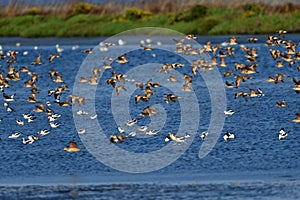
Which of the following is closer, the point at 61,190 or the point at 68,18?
the point at 61,190

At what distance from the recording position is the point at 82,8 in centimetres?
6488

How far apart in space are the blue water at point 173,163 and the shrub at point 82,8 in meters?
30.8

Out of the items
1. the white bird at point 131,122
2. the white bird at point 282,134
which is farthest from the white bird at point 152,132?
the white bird at point 282,134

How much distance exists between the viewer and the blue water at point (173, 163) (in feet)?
62.2

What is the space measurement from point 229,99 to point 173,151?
863cm

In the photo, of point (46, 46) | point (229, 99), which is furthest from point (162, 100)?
point (46, 46)

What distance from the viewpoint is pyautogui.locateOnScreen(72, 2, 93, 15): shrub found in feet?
211

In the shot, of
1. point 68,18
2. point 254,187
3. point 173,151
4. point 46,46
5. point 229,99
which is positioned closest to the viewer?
point 254,187

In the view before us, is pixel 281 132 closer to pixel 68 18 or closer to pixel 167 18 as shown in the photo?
pixel 167 18

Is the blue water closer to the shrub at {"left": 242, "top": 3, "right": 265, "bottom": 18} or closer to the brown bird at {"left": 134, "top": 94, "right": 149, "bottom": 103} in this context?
the brown bird at {"left": 134, "top": 94, "right": 149, "bottom": 103}

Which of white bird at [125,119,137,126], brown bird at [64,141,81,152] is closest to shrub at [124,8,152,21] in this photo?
white bird at [125,119,137,126]

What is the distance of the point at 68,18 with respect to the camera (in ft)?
207

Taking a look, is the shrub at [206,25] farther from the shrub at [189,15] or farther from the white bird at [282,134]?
the white bird at [282,134]

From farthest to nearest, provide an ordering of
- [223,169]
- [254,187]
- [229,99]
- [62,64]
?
[62,64] < [229,99] < [223,169] < [254,187]
